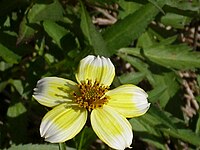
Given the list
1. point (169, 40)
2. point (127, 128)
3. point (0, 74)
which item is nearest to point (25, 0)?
point (0, 74)

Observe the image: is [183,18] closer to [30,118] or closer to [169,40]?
[169,40]

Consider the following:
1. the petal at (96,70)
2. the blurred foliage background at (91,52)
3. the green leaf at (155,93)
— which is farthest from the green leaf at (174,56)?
the petal at (96,70)

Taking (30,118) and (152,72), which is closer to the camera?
(152,72)

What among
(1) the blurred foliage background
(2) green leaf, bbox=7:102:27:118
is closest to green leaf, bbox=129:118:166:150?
(1) the blurred foliage background

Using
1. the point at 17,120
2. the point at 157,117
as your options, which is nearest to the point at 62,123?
the point at 157,117

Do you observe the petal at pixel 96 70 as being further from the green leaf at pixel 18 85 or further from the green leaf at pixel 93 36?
the green leaf at pixel 18 85

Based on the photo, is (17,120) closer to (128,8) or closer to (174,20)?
(128,8)
